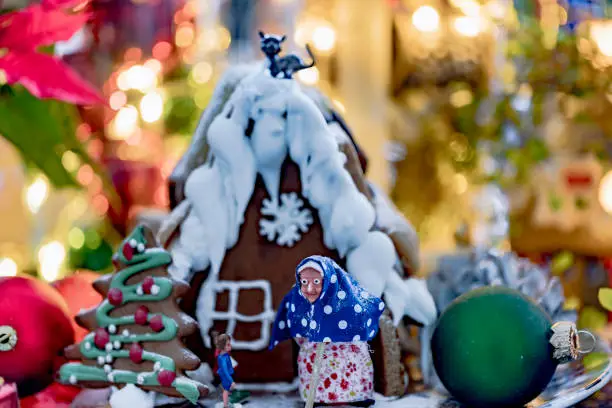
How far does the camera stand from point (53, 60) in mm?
1068

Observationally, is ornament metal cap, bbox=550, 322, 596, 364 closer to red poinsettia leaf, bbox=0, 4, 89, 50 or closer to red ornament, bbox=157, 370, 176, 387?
red ornament, bbox=157, 370, 176, 387

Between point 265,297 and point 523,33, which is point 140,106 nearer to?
point 523,33

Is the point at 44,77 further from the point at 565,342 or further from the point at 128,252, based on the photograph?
the point at 565,342

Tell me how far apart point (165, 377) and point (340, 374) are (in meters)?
0.20

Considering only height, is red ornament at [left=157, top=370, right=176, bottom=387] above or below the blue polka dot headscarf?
below

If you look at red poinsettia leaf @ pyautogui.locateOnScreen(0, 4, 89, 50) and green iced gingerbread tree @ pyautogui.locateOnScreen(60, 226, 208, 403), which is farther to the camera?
red poinsettia leaf @ pyautogui.locateOnScreen(0, 4, 89, 50)

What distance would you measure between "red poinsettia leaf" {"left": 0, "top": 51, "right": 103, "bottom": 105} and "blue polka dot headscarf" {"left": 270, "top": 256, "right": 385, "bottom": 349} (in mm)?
483

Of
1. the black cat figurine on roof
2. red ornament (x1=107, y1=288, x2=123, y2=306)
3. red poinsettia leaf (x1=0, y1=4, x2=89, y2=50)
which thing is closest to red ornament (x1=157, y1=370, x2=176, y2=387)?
red ornament (x1=107, y1=288, x2=123, y2=306)

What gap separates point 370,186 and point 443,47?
158 cm

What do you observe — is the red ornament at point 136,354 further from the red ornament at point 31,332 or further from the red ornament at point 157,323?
the red ornament at point 31,332

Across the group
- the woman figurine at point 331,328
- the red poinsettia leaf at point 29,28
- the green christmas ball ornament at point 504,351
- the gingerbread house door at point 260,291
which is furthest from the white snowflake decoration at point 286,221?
the red poinsettia leaf at point 29,28

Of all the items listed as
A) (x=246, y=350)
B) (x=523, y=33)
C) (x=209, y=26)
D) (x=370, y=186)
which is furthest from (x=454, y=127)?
(x=246, y=350)

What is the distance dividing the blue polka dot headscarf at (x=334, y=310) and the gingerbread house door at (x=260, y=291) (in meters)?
0.14

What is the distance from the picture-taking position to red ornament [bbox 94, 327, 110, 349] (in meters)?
0.87
